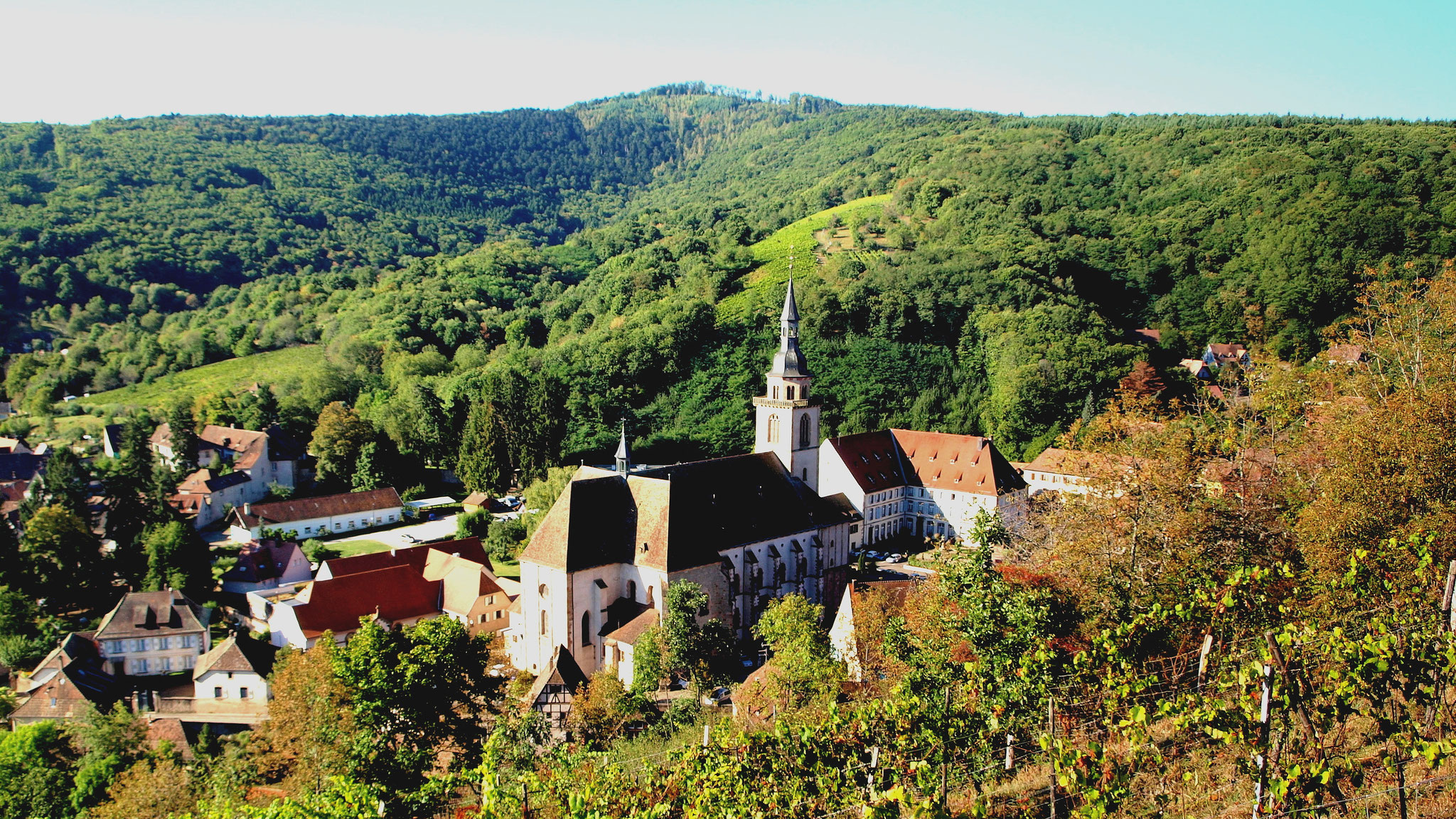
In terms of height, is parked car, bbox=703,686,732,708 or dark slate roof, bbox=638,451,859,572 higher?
dark slate roof, bbox=638,451,859,572

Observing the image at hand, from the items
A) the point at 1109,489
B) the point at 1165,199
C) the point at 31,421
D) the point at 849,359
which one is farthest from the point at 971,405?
the point at 31,421

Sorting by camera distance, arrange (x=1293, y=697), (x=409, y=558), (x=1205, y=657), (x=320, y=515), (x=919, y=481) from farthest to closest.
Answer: (x=320, y=515) → (x=919, y=481) → (x=409, y=558) → (x=1205, y=657) → (x=1293, y=697)

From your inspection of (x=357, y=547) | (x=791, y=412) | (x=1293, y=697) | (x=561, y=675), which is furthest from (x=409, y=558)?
(x=1293, y=697)

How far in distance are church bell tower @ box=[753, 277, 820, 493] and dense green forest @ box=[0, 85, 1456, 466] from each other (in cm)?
3008

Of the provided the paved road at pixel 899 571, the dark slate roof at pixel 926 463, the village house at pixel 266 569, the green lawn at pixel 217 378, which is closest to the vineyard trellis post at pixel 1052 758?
the paved road at pixel 899 571

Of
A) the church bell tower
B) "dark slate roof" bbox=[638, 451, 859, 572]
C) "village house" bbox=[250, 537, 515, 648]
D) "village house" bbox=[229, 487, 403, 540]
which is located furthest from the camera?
"village house" bbox=[229, 487, 403, 540]

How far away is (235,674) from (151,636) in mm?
7194

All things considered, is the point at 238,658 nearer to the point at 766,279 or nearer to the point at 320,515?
the point at 320,515

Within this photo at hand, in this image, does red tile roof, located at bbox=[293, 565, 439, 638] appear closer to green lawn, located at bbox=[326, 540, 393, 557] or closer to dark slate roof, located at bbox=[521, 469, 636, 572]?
dark slate roof, located at bbox=[521, 469, 636, 572]

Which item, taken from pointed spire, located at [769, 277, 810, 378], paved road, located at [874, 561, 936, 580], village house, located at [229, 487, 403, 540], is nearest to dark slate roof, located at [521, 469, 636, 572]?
pointed spire, located at [769, 277, 810, 378]

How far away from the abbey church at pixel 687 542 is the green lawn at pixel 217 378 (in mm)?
68424

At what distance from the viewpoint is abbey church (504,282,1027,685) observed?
3716 cm

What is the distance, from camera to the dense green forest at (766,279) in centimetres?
7869

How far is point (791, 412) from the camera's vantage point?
148 ft
